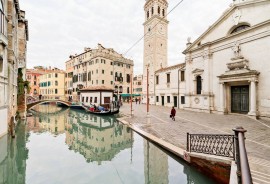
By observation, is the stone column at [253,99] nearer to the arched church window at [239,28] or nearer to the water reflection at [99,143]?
the arched church window at [239,28]

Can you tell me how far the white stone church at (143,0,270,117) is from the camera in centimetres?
1538

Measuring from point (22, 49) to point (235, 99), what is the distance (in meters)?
29.0

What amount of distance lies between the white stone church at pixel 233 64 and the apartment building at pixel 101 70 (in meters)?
19.1

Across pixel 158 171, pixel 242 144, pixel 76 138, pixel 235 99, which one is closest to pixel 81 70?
pixel 76 138

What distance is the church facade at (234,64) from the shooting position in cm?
1538

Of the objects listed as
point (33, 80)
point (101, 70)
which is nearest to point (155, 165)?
point (101, 70)

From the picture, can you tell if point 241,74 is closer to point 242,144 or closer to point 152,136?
point 152,136

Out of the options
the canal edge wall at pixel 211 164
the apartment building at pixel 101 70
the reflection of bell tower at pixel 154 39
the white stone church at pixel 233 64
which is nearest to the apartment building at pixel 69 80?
the apartment building at pixel 101 70

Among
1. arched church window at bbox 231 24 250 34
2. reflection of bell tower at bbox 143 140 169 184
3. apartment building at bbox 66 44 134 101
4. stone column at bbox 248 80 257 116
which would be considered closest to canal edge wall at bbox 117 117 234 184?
reflection of bell tower at bbox 143 140 169 184

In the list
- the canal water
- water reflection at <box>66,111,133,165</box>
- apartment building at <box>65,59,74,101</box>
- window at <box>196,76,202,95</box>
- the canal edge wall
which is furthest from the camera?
apartment building at <box>65,59,74,101</box>

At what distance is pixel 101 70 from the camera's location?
38.2 m

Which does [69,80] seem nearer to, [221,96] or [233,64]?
[221,96]

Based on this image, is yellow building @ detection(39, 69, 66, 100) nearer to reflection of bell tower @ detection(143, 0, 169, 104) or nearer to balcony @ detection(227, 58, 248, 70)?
reflection of bell tower @ detection(143, 0, 169, 104)

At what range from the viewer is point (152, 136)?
10914 mm
